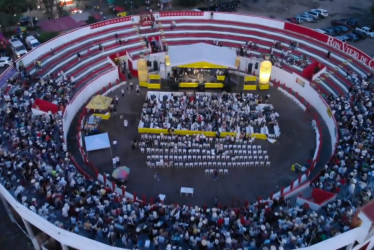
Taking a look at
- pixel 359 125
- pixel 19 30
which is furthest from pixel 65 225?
pixel 19 30

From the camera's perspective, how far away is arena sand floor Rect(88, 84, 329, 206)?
28.0 metres

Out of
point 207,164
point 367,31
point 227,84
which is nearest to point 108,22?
point 227,84

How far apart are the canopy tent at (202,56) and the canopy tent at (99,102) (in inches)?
262

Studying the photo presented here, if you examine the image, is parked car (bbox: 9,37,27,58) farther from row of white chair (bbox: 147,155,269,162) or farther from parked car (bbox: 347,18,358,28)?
parked car (bbox: 347,18,358,28)

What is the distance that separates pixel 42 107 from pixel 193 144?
462 inches

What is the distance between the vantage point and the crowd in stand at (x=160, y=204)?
2233 centimetres

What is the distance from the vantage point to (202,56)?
36.8 metres

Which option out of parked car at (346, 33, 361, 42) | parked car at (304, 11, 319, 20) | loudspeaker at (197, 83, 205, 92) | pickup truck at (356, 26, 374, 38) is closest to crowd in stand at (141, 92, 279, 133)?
loudspeaker at (197, 83, 205, 92)

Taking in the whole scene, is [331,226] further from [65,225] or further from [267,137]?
[65,225]

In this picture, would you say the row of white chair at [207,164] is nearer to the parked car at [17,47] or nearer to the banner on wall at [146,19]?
the banner on wall at [146,19]

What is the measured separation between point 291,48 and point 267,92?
620 cm

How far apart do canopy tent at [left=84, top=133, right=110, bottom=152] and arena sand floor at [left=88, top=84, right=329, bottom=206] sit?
756mm

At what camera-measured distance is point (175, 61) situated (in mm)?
36906

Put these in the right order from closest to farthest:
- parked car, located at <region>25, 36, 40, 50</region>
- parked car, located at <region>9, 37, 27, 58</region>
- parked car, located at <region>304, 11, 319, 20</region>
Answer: parked car, located at <region>9, 37, 27, 58</region>
parked car, located at <region>25, 36, 40, 50</region>
parked car, located at <region>304, 11, 319, 20</region>
